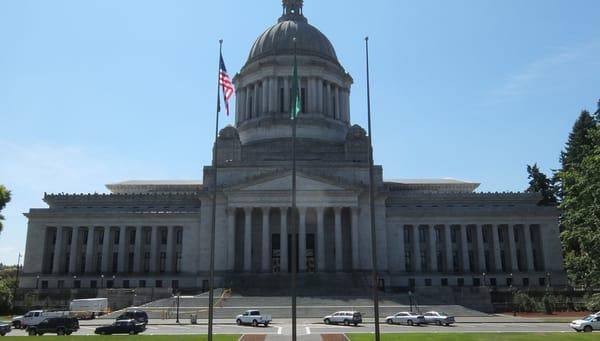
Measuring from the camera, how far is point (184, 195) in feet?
277

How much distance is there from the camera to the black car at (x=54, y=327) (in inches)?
1618

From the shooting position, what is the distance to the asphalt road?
128ft

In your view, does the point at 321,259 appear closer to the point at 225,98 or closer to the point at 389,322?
the point at 389,322

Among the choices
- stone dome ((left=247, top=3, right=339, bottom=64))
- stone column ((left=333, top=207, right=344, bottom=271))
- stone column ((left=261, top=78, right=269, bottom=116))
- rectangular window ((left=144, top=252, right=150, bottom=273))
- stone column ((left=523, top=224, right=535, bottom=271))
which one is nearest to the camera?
stone column ((left=333, top=207, right=344, bottom=271))

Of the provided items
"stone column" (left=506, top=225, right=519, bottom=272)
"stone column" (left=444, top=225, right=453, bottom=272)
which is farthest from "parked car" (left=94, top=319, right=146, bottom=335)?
"stone column" (left=506, top=225, right=519, bottom=272)

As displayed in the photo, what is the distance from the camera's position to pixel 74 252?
260 feet

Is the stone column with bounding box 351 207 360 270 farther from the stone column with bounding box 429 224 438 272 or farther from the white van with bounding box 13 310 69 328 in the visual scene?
the white van with bounding box 13 310 69 328

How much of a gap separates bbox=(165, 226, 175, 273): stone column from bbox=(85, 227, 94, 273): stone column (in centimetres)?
1171

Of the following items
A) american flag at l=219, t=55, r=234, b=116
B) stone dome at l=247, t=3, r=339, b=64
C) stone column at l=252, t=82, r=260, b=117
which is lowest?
american flag at l=219, t=55, r=234, b=116

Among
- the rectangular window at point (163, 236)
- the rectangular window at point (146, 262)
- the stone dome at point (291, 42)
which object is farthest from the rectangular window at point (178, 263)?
the stone dome at point (291, 42)

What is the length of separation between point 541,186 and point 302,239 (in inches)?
2190

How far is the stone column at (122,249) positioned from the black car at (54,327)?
36.9 m

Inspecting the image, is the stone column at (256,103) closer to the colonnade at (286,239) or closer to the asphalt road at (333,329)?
the colonnade at (286,239)

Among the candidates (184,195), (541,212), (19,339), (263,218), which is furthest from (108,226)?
(541,212)
